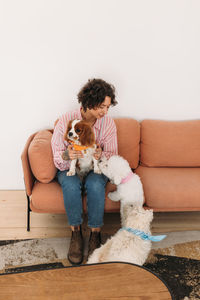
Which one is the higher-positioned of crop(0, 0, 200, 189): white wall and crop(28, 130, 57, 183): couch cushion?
crop(0, 0, 200, 189): white wall

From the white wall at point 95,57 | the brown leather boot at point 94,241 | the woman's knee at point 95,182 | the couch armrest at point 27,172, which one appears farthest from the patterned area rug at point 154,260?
the white wall at point 95,57

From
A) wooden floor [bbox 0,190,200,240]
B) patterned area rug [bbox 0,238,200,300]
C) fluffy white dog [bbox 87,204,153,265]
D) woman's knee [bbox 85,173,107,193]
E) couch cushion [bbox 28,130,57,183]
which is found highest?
couch cushion [bbox 28,130,57,183]

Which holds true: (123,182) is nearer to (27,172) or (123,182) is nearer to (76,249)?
(76,249)

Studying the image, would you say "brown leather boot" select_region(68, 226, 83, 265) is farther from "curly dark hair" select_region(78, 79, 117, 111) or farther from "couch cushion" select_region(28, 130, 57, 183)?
"curly dark hair" select_region(78, 79, 117, 111)

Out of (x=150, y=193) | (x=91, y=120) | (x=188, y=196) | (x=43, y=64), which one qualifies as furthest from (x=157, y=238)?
(x=43, y=64)

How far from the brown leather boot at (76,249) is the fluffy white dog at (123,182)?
1.31ft

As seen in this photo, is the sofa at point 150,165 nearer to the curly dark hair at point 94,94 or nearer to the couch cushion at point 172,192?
the couch cushion at point 172,192

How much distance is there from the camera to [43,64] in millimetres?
2045

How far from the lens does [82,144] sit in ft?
5.02

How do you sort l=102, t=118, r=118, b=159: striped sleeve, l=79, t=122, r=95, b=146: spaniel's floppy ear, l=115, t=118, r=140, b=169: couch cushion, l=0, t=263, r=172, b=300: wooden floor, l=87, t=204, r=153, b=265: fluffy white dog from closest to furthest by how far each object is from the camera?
l=0, t=263, r=172, b=300: wooden floor → l=87, t=204, r=153, b=265: fluffy white dog → l=79, t=122, r=95, b=146: spaniel's floppy ear → l=102, t=118, r=118, b=159: striped sleeve → l=115, t=118, r=140, b=169: couch cushion

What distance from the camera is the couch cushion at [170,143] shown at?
2137mm

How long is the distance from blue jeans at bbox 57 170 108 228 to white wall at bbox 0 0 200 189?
818 mm

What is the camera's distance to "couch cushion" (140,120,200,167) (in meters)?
2.14

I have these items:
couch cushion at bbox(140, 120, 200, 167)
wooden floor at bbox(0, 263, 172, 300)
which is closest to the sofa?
couch cushion at bbox(140, 120, 200, 167)
